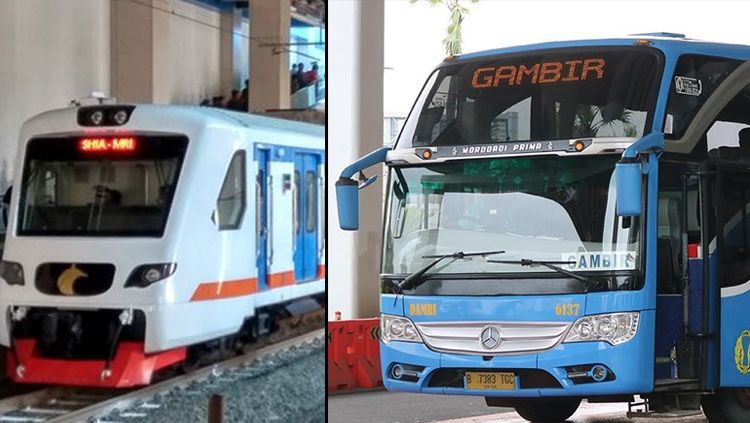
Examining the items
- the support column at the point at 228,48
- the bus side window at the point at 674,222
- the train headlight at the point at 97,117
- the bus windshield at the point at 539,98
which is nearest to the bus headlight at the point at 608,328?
the bus side window at the point at 674,222

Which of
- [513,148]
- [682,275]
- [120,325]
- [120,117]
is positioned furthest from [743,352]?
[120,117]

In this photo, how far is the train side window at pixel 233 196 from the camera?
594 cm

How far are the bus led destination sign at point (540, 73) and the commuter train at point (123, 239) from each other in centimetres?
134

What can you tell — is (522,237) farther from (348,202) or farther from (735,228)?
(735,228)

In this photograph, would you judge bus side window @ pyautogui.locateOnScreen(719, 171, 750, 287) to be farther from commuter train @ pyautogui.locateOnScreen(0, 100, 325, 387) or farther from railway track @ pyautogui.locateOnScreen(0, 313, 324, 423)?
railway track @ pyautogui.locateOnScreen(0, 313, 324, 423)

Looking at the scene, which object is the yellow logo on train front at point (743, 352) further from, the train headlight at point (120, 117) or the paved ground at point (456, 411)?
the train headlight at point (120, 117)

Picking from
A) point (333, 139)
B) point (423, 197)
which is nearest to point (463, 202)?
point (423, 197)

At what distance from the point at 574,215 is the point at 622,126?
0.48 metres

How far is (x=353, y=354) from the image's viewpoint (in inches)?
254

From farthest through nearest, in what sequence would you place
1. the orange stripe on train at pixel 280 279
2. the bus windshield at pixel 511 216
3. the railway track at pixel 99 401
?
the orange stripe on train at pixel 280 279 < the railway track at pixel 99 401 < the bus windshield at pixel 511 216

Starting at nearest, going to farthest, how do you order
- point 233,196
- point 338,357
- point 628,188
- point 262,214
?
point 628,188, point 233,196, point 262,214, point 338,357

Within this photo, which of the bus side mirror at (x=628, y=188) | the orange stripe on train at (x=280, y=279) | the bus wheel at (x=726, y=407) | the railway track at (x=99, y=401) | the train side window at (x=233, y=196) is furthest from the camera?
the orange stripe on train at (x=280, y=279)

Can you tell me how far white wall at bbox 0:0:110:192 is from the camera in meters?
5.37

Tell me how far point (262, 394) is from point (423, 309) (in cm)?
153
